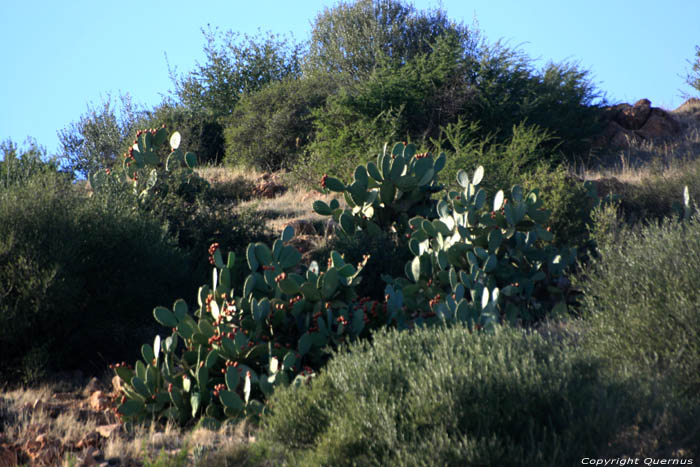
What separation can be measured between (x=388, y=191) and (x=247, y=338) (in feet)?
10.7

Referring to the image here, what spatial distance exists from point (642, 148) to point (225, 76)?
57.5 ft

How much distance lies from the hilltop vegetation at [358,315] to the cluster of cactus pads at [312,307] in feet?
0.08

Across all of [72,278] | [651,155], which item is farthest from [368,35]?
[72,278]

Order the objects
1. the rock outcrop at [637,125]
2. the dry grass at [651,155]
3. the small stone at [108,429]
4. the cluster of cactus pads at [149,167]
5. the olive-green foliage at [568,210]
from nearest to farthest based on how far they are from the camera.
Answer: the small stone at [108,429], the olive-green foliage at [568,210], the cluster of cactus pads at [149,167], the dry grass at [651,155], the rock outcrop at [637,125]

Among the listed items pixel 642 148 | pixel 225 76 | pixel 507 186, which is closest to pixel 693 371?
pixel 507 186

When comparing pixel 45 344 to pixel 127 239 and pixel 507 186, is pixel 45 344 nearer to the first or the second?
pixel 127 239

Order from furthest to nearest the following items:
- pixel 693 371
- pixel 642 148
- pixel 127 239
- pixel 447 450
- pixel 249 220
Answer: pixel 642 148 < pixel 249 220 < pixel 127 239 < pixel 693 371 < pixel 447 450

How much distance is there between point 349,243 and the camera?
895cm

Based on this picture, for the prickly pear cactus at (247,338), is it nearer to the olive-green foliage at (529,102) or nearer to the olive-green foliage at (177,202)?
the olive-green foliage at (177,202)

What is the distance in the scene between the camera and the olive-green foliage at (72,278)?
7.77 metres

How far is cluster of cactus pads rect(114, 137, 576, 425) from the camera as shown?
240 inches

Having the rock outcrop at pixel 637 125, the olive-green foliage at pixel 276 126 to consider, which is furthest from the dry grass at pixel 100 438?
the rock outcrop at pixel 637 125

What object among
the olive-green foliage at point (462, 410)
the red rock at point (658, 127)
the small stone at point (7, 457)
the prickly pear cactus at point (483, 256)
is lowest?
the small stone at point (7, 457)

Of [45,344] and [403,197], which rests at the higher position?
[403,197]
